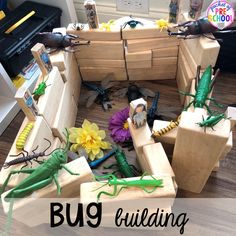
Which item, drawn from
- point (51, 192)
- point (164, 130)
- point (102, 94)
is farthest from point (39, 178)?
point (102, 94)

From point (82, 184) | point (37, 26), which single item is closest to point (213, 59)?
point (82, 184)

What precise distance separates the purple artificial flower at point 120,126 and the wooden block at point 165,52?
0.63ft

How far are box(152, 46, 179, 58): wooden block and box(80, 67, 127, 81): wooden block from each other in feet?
0.37

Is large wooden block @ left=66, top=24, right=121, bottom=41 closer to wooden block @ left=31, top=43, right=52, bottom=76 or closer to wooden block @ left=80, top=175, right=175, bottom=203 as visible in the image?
wooden block @ left=31, top=43, right=52, bottom=76

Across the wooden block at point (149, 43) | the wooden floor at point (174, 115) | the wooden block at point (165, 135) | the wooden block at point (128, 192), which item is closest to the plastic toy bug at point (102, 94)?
the wooden floor at point (174, 115)

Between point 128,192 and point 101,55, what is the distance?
0.46 m

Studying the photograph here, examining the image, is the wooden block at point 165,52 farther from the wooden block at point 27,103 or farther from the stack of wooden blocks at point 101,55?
the wooden block at point 27,103

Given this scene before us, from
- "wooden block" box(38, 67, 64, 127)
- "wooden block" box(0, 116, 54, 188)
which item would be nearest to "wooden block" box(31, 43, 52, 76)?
"wooden block" box(38, 67, 64, 127)

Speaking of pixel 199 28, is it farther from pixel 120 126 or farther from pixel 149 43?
pixel 120 126

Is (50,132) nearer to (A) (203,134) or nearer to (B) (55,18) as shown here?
(A) (203,134)

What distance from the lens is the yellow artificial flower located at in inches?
25.5

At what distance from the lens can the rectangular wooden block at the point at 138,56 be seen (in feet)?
2.36

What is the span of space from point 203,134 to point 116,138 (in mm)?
306

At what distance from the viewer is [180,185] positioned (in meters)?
0.61
